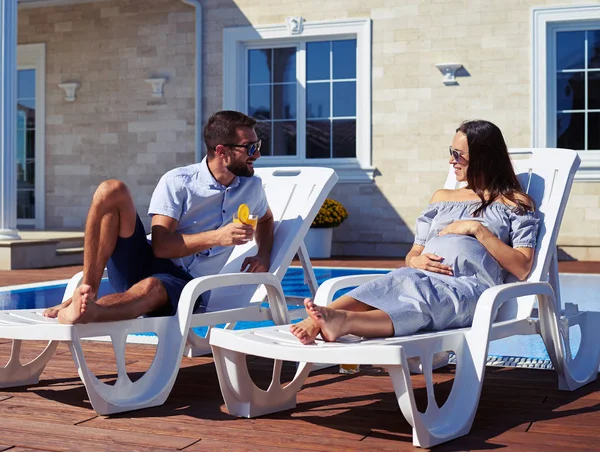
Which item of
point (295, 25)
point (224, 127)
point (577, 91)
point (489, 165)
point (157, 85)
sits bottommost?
point (489, 165)

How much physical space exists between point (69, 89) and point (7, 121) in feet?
11.1

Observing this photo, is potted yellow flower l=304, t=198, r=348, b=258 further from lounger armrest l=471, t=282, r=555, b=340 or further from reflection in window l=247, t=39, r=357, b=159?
lounger armrest l=471, t=282, r=555, b=340

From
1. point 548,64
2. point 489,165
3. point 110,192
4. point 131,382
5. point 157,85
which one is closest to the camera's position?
point 131,382

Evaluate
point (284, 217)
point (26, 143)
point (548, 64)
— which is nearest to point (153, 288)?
point (284, 217)

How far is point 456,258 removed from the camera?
302 centimetres

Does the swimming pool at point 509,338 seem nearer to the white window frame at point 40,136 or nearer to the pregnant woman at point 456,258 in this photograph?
the pregnant woman at point 456,258

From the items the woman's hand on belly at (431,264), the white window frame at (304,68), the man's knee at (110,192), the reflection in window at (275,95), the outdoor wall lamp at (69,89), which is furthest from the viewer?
the outdoor wall lamp at (69,89)

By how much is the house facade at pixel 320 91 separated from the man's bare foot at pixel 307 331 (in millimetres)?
6496

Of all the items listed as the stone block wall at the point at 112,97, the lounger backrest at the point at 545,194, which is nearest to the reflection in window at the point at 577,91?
the stone block wall at the point at 112,97

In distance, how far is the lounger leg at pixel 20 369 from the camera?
3.11m

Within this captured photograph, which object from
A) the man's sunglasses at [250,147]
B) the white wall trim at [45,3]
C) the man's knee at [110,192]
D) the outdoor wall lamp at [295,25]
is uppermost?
the white wall trim at [45,3]

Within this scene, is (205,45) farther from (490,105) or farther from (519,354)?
(519,354)

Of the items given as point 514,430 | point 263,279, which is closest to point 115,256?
point 263,279

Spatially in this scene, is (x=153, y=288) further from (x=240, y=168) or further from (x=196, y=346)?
(x=240, y=168)
